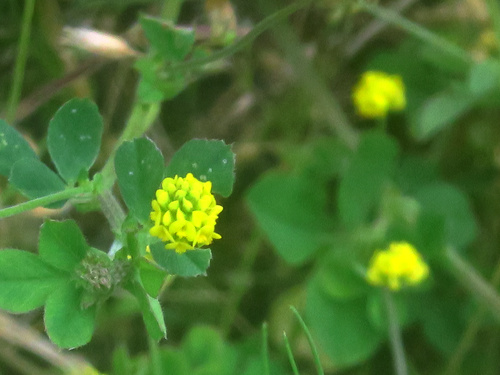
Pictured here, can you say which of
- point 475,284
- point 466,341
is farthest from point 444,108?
point 466,341

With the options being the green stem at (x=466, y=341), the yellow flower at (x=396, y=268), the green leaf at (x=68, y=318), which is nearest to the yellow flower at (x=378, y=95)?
the yellow flower at (x=396, y=268)

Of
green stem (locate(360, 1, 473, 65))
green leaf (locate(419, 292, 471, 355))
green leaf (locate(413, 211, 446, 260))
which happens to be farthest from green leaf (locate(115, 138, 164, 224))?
green leaf (locate(419, 292, 471, 355))

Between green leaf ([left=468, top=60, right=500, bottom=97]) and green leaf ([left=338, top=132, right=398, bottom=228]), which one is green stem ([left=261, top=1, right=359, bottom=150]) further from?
green leaf ([left=468, top=60, right=500, bottom=97])

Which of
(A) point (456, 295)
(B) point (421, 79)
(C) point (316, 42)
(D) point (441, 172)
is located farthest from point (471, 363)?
(C) point (316, 42)

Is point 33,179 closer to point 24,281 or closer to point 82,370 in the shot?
point 24,281

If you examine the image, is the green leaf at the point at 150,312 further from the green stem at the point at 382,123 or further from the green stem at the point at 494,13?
the green stem at the point at 494,13
